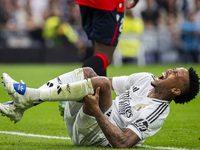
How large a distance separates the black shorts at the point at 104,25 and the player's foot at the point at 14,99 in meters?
2.03

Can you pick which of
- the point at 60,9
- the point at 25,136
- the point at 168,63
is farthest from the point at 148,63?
the point at 25,136

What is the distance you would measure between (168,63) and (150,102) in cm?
1434

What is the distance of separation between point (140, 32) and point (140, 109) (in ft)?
48.1

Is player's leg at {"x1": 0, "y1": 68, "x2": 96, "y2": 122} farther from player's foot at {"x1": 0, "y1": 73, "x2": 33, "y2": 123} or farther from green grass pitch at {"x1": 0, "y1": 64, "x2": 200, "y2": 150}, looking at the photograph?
green grass pitch at {"x1": 0, "y1": 64, "x2": 200, "y2": 150}

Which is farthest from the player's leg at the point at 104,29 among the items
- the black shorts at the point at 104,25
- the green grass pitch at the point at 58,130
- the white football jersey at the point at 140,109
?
the green grass pitch at the point at 58,130

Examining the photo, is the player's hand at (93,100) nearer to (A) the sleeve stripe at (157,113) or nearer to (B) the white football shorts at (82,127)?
(B) the white football shorts at (82,127)

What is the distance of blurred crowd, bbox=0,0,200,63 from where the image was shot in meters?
18.9

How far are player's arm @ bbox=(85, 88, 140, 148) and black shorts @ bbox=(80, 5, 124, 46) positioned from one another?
1815mm

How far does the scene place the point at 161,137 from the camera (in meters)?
5.57

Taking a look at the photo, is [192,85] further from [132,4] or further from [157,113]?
[132,4]

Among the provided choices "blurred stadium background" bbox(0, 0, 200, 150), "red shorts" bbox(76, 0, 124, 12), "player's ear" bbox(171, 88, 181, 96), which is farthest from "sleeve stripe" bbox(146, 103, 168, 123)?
"blurred stadium background" bbox(0, 0, 200, 150)

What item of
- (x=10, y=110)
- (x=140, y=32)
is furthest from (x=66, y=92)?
(x=140, y=32)

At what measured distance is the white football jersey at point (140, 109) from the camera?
4594mm

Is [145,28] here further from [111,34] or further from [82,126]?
[82,126]
